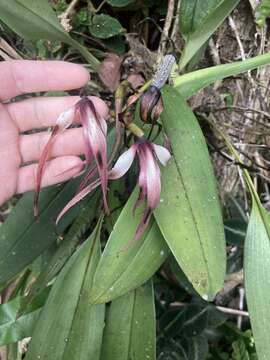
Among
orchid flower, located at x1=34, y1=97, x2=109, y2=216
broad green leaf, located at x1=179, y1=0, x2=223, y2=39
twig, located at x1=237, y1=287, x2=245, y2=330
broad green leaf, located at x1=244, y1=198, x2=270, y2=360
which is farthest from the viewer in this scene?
twig, located at x1=237, y1=287, x2=245, y2=330

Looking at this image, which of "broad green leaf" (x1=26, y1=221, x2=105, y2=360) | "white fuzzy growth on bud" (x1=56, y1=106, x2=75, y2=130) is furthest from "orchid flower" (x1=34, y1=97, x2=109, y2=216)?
"broad green leaf" (x1=26, y1=221, x2=105, y2=360)

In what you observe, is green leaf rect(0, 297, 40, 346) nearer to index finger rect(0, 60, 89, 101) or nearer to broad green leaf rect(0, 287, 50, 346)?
broad green leaf rect(0, 287, 50, 346)

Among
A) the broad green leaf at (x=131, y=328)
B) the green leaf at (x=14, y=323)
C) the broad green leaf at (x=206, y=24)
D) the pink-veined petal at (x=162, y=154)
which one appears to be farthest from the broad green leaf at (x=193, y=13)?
the green leaf at (x=14, y=323)

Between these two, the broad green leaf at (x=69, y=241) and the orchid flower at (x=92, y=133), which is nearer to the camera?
the orchid flower at (x=92, y=133)

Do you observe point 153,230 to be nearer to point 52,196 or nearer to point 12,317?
point 52,196

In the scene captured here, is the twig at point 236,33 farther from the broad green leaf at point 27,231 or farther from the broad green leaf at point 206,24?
the broad green leaf at point 27,231

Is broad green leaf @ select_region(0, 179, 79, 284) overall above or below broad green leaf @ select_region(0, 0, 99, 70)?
below

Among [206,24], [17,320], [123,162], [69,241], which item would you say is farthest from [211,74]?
[17,320]
